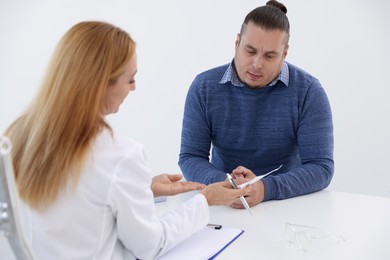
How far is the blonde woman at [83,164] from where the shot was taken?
0.95 meters

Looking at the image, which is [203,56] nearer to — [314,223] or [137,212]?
[314,223]

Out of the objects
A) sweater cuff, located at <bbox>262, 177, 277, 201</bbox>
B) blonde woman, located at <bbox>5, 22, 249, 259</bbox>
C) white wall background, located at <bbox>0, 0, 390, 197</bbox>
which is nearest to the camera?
blonde woman, located at <bbox>5, 22, 249, 259</bbox>

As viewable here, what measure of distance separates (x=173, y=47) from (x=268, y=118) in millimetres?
1635

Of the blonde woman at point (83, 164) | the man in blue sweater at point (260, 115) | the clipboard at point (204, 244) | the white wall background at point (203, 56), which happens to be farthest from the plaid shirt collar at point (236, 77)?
the white wall background at point (203, 56)

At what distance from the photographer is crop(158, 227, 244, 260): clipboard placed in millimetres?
1118

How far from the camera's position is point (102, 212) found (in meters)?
0.97

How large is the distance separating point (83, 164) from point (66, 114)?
0.12m

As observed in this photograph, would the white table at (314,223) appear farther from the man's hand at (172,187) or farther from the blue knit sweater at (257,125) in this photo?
the blue knit sweater at (257,125)

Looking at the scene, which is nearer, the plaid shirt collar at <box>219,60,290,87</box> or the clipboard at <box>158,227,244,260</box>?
the clipboard at <box>158,227,244,260</box>

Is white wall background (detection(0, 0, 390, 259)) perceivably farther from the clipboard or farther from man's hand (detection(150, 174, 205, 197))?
the clipboard

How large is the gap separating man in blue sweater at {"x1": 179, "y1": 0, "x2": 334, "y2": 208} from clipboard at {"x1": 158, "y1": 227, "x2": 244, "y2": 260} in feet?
1.22

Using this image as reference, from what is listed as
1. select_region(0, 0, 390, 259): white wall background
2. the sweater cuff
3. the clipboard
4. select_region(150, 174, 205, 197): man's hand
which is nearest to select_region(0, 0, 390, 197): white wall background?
select_region(0, 0, 390, 259): white wall background

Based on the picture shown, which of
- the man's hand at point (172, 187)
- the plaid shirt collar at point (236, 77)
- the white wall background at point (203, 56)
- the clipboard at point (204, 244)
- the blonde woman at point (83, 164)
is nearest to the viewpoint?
the blonde woman at point (83, 164)

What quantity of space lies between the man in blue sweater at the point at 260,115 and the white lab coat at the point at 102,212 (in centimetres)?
65
